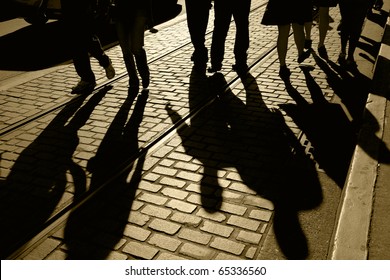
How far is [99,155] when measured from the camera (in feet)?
13.1

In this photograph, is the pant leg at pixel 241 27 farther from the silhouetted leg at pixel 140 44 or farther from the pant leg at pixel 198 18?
the silhouetted leg at pixel 140 44

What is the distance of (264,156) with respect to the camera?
12.5ft

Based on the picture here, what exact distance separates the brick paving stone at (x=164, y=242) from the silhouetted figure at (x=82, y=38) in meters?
3.45

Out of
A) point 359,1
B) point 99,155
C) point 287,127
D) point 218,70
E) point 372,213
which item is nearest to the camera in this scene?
point 372,213

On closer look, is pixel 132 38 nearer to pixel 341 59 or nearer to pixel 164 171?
pixel 164 171

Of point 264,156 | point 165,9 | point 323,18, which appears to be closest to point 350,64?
point 323,18

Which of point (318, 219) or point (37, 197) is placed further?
point (37, 197)

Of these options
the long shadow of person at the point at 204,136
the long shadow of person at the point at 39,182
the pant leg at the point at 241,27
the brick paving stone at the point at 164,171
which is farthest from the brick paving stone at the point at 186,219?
the pant leg at the point at 241,27

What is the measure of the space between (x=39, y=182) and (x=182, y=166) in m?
1.43

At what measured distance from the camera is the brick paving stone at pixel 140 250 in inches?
106

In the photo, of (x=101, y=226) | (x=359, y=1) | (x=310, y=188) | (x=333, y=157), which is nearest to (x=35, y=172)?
(x=101, y=226)

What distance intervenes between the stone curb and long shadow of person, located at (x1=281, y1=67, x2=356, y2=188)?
12 cm

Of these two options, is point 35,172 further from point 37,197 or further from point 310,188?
point 310,188

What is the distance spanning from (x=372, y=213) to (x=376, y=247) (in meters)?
0.39
